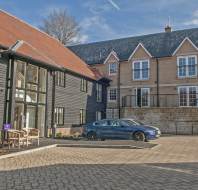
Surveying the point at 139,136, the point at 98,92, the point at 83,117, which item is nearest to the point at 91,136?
the point at 139,136

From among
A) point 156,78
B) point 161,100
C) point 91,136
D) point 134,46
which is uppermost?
point 134,46

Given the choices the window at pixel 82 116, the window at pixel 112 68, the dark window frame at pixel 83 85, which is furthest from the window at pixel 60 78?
the window at pixel 112 68

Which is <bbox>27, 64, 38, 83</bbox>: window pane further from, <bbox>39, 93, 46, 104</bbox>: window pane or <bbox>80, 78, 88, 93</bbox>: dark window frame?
<bbox>80, 78, 88, 93</bbox>: dark window frame

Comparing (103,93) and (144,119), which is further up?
(103,93)

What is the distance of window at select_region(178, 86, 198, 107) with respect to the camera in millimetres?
31828

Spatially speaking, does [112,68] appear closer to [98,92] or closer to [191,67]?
[98,92]

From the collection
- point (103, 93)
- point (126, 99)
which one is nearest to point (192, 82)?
point (126, 99)

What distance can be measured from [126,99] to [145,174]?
2544 centimetres

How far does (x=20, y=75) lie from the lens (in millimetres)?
19703

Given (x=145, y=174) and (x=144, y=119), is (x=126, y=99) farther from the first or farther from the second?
(x=145, y=174)

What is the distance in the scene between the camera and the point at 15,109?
19.3 metres

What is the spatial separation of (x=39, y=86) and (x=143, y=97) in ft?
51.4

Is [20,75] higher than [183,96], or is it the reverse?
[20,75]

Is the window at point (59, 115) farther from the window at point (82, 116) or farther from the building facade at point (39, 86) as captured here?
the window at point (82, 116)
